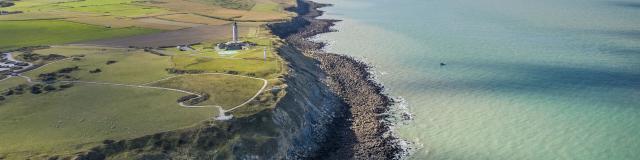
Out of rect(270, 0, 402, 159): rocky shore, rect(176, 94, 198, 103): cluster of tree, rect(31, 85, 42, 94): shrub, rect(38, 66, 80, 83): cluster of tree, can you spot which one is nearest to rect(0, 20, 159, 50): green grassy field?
rect(38, 66, 80, 83): cluster of tree

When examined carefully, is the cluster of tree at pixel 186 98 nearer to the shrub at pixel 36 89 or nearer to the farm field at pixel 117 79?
the farm field at pixel 117 79

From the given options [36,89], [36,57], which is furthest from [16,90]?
[36,57]

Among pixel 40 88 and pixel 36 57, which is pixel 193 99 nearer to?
A: pixel 40 88

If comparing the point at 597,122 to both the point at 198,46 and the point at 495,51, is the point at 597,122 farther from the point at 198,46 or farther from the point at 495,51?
the point at 198,46

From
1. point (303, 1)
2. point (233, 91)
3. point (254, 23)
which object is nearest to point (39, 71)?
point (233, 91)

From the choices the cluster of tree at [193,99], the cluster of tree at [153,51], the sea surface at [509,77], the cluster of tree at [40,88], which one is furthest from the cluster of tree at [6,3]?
the cluster of tree at [193,99]

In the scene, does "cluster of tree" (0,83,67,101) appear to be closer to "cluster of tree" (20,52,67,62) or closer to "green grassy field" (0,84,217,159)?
"green grassy field" (0,84,217,159)

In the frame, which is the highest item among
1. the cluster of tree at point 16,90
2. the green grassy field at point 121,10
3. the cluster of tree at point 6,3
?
the cluster of tree at point 16,90
